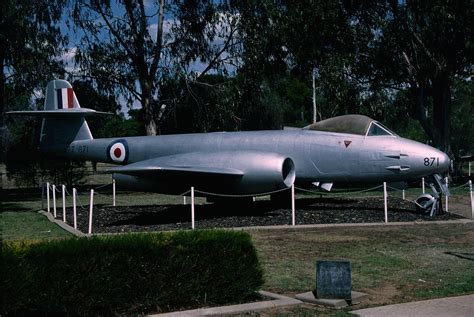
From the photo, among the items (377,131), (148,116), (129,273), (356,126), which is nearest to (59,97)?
(148,116)

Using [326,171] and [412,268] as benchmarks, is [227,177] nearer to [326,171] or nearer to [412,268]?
[326,171]

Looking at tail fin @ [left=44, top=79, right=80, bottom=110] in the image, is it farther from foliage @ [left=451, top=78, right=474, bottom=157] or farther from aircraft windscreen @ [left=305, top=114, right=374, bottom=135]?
foliage @ [left=451, top=78, right=474, bottom=157]

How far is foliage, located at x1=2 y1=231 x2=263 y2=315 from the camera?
575cm

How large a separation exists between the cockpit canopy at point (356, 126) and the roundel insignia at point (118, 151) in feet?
22.4

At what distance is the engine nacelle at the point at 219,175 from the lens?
15812 mm

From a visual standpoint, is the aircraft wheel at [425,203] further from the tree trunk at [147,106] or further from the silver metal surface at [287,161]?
the tree trunk at [147,106]

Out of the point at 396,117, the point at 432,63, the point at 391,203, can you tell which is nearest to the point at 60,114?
the point at 391,203

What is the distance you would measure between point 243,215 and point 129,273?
10.8 meters

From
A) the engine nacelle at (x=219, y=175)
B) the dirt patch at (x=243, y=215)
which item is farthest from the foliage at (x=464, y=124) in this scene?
the engine nacelle at (x=219, y=175)

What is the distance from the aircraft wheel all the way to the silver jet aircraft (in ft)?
1.85

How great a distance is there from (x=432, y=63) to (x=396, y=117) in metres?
22.0

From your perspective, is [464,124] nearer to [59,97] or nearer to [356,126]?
[356,126]

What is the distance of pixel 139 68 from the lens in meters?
31.7

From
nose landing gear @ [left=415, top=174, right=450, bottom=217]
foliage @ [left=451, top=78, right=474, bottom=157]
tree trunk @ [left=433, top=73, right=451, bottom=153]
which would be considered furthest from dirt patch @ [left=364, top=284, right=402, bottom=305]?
foliage @ [left=451, top=78, right=474, bottom=157]
